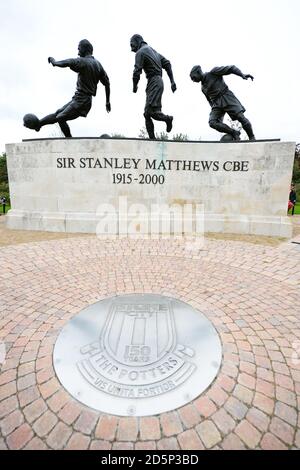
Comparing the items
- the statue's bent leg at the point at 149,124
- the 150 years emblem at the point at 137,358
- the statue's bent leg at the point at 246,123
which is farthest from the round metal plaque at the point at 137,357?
the statue's bent leg at the point at 246,123

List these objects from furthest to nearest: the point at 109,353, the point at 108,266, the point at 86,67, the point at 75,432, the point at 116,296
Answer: the point at 86,67 → the point at 108,266 → the point at 116,296 → the point at 109,353 → the point at 75,432

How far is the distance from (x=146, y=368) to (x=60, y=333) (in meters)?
1.01

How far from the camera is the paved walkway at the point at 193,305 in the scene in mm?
1603

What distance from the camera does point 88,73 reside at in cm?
698

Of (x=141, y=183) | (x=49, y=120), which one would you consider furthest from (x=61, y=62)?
(x=141, y=183)

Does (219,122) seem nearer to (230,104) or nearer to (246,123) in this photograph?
(230,104)

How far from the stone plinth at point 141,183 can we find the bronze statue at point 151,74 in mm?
954

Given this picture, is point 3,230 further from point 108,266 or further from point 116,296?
point 116,296

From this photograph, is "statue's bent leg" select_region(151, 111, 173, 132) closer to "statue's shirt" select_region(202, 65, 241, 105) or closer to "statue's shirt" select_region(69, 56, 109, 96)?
"statue's shirt" select_region(202, 65, 241, 105)

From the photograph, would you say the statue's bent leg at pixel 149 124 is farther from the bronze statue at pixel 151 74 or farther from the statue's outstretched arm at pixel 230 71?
the statue's outstretched arm at pixel 230 71

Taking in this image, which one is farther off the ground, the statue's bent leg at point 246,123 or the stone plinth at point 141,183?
the statue's bent leg at point 246,123

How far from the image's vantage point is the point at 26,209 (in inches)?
304
